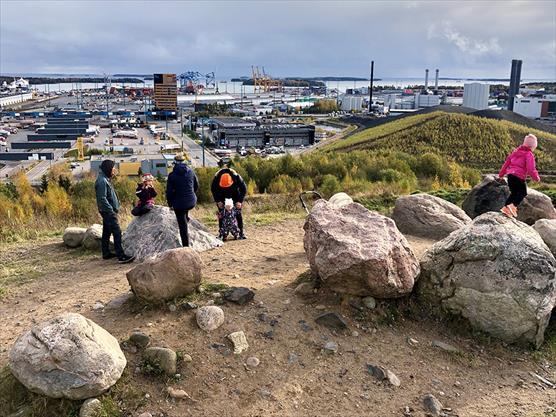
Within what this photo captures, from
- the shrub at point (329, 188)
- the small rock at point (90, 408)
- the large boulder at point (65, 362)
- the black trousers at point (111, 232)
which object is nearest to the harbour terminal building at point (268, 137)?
the shrub at point (329, 188)

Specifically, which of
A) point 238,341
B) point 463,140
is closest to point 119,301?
point 238,341

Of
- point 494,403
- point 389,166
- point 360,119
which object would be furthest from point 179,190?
point 360,119

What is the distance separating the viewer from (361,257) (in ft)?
17.8

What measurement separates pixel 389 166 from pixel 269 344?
59.4ft

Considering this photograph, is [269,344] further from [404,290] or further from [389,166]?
[389,166]

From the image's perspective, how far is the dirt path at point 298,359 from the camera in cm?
436

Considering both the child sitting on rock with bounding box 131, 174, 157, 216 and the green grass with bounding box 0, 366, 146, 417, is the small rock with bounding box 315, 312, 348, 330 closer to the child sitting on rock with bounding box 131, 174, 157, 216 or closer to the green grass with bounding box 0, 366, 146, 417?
the green grass with bounding box 0, 366, 146, 417

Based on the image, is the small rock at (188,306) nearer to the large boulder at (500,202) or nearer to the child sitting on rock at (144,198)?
the child sitting on rock at (144,198)

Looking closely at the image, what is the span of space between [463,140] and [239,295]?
36.0 m

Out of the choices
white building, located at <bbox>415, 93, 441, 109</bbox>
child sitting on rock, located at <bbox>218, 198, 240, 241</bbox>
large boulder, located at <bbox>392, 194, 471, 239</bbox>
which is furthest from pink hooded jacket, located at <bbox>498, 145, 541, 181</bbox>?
white building, located at <bbox>415, 93, 441, 109</bbox>

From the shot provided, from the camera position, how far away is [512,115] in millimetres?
48250

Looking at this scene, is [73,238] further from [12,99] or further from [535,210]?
[12,99]

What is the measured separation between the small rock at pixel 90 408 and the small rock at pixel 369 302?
2.87 metres

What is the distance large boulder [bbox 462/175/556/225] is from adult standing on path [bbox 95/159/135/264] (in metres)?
6.86
